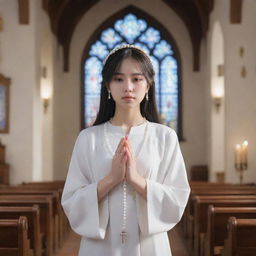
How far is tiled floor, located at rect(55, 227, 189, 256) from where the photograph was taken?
605 cm

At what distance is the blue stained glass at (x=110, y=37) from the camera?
1595 cm

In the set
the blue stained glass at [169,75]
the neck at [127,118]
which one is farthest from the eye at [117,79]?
the blue stained glass at [169,75]

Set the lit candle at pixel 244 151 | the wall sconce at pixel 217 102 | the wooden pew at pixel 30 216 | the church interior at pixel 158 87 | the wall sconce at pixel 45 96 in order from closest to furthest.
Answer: the wooden pew at pixel 30 216
the church interior at pixel 158 87
the lit candle at pixel 244 151
the wall sconce at pixel 45 96
the wall sconce at pixel 217 102

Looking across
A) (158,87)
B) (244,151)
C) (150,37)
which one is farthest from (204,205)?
(150,37)

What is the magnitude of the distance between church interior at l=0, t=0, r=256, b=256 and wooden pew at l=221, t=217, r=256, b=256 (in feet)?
2.61

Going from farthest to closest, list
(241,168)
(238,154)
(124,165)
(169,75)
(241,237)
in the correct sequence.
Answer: (169,75)
(238,154)
(241,168)
(241,237)
(124,165)

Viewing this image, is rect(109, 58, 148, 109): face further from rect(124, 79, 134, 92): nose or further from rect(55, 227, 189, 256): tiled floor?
rect(55, 227, 189, 256): tiled floor

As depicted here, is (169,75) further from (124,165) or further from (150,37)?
(124,165)

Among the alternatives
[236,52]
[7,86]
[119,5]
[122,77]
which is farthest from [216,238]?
[119,5]

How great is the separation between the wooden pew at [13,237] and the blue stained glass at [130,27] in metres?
13.0

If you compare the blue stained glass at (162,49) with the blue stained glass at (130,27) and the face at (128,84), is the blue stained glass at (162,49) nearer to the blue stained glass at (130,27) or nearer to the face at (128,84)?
the blue stained glass at (130,27)

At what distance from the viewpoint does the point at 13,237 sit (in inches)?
139

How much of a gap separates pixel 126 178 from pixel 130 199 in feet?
0.37

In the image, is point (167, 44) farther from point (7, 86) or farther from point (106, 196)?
point (106, 196)
